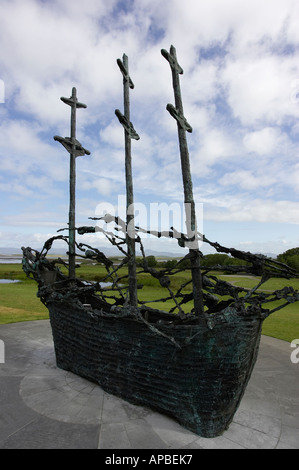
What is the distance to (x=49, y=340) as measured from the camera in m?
10.3

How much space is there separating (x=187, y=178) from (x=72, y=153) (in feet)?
16.7

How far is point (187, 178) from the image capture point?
5.38 metres

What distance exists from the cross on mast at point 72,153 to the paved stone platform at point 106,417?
3.07 meters

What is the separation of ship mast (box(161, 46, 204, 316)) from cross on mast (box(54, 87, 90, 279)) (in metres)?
3.98

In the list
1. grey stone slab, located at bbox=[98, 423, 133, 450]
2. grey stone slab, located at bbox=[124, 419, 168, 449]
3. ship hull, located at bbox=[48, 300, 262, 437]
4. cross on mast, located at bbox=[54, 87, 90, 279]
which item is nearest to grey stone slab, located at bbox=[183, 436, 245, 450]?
ship hull, located at bbox=[48, 300, 262, 437]

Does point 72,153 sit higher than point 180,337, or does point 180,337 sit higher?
point 72,153

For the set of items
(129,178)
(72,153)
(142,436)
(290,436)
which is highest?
(72,153)

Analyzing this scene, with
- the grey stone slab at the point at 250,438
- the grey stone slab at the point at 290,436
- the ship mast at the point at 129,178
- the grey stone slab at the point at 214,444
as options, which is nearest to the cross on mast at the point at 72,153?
the ship mast at the point at 129,178

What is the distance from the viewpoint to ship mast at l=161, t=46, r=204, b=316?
17.0 feet

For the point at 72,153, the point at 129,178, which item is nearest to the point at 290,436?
the point at 129,178

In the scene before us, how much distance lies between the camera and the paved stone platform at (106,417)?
454 cm

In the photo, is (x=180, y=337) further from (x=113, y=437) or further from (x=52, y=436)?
(x=52, y=436)

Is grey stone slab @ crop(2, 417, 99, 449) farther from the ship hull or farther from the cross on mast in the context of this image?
the cross on mast
